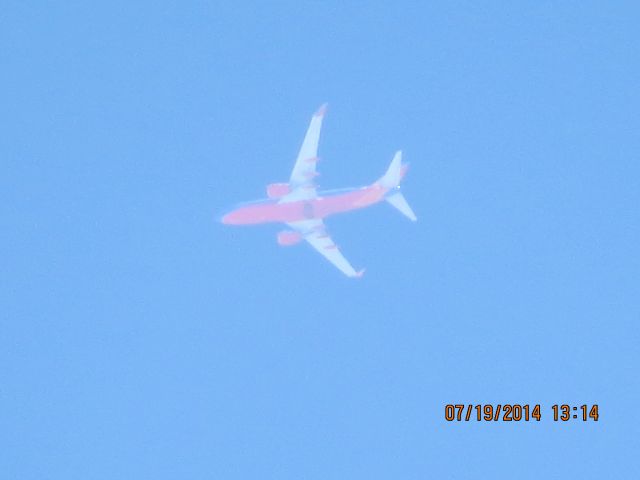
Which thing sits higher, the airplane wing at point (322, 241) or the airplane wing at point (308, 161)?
the airplane wing at point (308, 161)

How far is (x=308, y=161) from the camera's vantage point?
17438 millimetres

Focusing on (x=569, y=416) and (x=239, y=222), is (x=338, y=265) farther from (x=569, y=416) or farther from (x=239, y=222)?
(x=569, y=416)

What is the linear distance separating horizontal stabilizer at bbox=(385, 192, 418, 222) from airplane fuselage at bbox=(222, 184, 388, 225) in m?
0.13

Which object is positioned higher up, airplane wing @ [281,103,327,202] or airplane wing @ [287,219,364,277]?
airplane wing @ [281,103,327,202]

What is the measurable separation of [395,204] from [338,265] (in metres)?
1.32

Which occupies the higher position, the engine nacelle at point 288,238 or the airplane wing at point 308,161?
the airplane wing at point 308,161

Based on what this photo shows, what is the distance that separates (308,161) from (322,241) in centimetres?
141

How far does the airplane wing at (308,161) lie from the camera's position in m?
17.4

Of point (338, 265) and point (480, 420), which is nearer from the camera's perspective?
point (480, 420)

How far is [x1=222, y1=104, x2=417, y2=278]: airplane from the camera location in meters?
17.4

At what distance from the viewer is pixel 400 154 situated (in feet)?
58.2

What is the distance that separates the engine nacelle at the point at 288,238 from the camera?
17625 mm

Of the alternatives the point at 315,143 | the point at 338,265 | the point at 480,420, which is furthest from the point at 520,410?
the point at 315,143

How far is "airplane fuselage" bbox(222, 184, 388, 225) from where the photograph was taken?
57.7 ft
